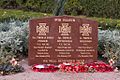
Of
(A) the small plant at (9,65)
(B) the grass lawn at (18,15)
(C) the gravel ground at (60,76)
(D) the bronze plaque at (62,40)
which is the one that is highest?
(B) the grass lawn at (18,15)

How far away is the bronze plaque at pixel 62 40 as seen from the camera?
7676 mm

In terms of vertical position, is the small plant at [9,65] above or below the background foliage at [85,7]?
below

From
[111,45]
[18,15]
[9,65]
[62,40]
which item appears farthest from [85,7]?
[9,65]

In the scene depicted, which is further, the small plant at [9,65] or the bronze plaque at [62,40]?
the bronze plaque at [62,40]

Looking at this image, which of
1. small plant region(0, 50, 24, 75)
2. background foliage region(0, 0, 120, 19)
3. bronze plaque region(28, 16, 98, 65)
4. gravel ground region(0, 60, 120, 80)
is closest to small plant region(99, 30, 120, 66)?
bronze plaque region(28, 16, 98, 65)

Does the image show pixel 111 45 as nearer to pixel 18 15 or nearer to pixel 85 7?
pixel 18 15

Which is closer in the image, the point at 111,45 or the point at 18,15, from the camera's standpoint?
the point at 111,45

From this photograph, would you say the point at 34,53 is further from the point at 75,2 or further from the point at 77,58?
the point at 75,2

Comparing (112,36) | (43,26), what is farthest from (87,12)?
(43,26)

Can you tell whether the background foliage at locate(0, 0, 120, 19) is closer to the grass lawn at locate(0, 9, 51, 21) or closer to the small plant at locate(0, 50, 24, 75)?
the grass lawn at locate(0, 9, 51, 21)

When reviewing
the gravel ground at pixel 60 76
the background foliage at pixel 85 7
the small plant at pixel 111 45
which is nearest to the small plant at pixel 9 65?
the gravel ground at pixel 60 76

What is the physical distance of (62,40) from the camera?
7746 mm

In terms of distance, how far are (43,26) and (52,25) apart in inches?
7.1

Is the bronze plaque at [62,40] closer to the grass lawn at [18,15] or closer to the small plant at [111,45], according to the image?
the small plant at [111,45]
